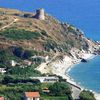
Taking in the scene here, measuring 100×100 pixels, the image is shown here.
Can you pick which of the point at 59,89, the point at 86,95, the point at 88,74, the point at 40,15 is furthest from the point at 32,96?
the point at 40,15

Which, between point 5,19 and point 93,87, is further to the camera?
→ point 5,19

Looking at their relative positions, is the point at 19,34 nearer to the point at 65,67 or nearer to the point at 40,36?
the point at 40,36

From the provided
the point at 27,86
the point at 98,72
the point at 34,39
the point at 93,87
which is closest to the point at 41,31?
the point at 34,39

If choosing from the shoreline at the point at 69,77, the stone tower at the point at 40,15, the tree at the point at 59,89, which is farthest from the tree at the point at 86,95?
the stone tower at the point at 40,15

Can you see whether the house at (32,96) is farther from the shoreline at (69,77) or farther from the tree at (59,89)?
the shoreline at (69,77)

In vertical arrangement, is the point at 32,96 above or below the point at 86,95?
below

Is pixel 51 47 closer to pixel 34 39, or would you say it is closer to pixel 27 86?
pixel 34 39
